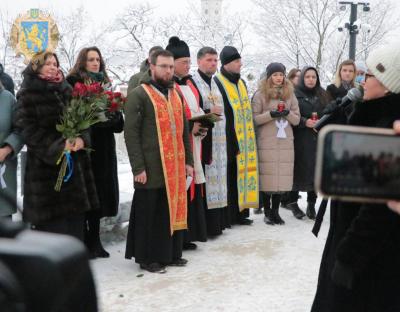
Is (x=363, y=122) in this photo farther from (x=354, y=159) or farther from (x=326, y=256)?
(x=354, y=159)

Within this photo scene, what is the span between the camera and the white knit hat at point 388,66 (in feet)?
7.02

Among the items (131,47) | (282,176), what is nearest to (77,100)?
(282,176)

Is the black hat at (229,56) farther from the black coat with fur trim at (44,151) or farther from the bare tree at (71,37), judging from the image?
the bare tree at (71,37)

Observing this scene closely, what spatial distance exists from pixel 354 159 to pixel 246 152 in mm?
5256

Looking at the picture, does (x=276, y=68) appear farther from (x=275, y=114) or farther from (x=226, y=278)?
(x=226, y=278)

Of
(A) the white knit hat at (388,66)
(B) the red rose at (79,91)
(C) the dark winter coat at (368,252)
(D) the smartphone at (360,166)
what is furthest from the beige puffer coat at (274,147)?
(D) the smartphone at (360,166)

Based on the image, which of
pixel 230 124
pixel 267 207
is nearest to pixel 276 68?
pixel 230 124

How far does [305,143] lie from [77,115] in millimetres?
3495

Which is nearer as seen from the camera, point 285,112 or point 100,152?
point 100,152

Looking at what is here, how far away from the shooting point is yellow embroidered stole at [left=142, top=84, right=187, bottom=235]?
4.64 metres

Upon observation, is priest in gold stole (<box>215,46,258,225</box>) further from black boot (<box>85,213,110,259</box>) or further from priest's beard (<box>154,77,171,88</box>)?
black boot (<box>85,213,110,259</box>)

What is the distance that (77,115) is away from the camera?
165 inches

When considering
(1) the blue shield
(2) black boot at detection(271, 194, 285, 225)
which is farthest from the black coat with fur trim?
(1) the blue shield

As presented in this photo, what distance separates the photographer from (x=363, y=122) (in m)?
2.36
